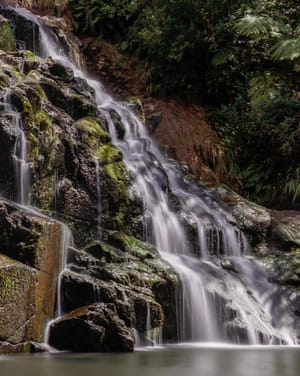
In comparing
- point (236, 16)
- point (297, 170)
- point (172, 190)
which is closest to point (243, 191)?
point (297, 170)

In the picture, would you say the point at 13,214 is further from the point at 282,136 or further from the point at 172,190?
the point at 282,136

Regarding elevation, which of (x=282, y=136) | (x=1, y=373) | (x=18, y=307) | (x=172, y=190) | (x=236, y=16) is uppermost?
(x=236, y=16)

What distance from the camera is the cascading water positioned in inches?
273

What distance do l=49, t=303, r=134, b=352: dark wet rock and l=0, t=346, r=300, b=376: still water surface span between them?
0.23m

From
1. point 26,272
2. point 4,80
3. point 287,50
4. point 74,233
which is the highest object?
point 287,50

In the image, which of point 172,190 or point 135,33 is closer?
point 172,190

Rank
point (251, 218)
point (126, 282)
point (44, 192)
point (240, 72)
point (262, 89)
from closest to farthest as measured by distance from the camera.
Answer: point (126, 282) < point (44, 192) < point (251, 218) < point (262, 89) < point (240, 72)

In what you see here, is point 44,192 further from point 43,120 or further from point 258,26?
point 258,26

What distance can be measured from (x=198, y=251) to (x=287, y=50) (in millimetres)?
5886

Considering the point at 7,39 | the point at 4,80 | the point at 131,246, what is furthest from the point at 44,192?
the point at 7,39

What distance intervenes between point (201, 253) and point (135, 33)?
874 cm

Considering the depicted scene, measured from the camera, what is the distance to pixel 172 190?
32.8ft

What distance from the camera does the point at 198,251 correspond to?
28.3 feet

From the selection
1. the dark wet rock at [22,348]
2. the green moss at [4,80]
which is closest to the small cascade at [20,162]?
the green moss at [4,80]
